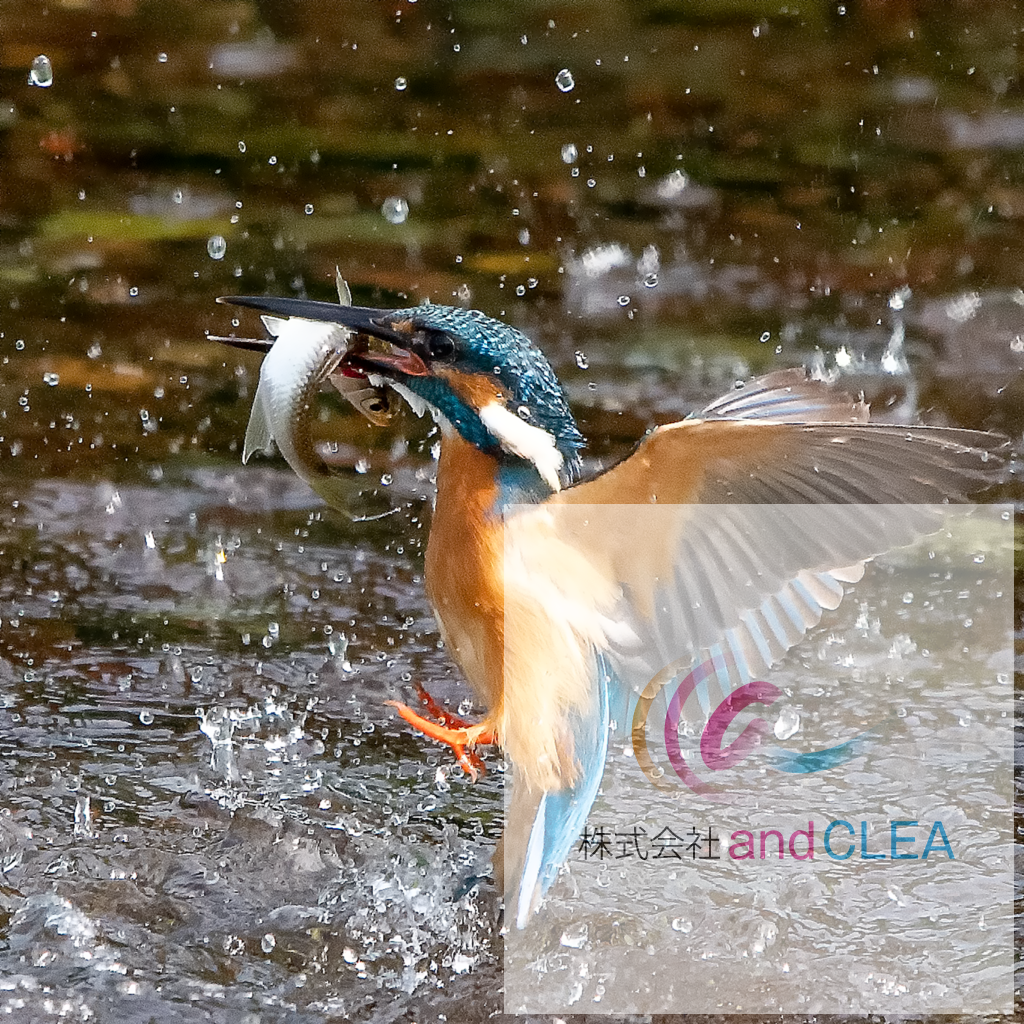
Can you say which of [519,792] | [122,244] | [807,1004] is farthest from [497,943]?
[122,244]

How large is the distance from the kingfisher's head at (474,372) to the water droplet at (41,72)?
13.6 feet

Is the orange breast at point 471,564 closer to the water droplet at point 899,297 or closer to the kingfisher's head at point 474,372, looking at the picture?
the kingfisher's head at point 474,372

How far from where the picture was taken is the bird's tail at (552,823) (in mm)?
2881

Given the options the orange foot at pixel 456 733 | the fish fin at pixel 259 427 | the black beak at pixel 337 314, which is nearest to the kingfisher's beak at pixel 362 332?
the black beak at pixel 337 314

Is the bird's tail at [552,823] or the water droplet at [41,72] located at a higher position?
the water droplet at [41,72]

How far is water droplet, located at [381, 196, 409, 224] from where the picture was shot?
5.77m

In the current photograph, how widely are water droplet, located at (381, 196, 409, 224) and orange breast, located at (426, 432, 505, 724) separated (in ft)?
9.47

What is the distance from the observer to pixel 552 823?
2.97 meters

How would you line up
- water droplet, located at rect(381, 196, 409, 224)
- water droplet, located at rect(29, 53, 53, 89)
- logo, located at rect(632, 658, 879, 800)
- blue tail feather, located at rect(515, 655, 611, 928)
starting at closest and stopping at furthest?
blue tail feather, located at rect(515, 655, 611, 928), logo, located at rect(632, 658, 879, 800), water droplet, located at rect(381, 196, 409, 224), water droplet, located at rect(29, 53, 53, 89)

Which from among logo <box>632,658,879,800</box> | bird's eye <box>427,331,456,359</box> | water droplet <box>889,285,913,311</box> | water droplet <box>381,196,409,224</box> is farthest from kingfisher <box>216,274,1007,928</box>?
water droplet <box>381,196,409,224</box>

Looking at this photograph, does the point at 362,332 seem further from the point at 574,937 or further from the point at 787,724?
the point at 787,724

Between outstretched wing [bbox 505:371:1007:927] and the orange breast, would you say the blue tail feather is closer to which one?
outstretched wing [bbox 505:371:1007:927]

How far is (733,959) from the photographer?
2881 millimetres

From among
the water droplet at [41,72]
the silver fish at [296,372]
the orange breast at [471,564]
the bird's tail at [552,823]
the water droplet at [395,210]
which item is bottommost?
the bird's tail at [552,823]
